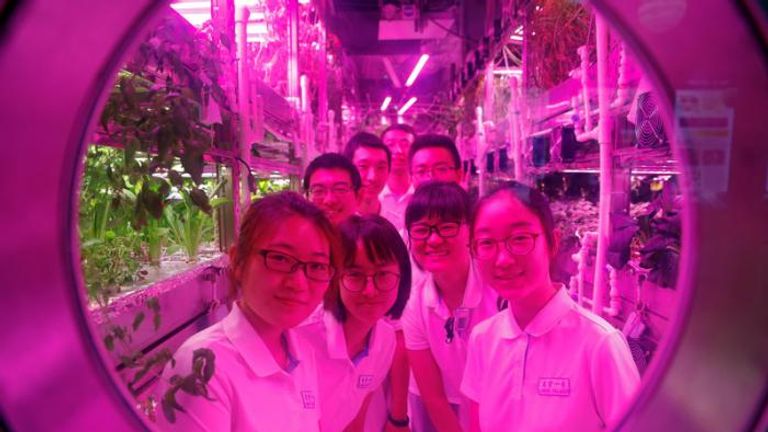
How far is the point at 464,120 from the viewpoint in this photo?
3906 millimetres

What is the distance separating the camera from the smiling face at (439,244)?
1.11 meters

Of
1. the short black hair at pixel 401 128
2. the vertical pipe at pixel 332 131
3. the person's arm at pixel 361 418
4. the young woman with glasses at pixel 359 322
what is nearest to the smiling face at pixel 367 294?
the young woman with glasses at pixel 359 322

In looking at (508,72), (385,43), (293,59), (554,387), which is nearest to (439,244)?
(554,387)

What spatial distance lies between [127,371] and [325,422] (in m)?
0.42

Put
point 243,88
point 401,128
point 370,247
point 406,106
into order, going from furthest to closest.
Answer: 1. point 401,128
2. point 406,106
3. point 243,88
4. point 370,247

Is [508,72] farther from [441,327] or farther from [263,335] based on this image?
[263,335]

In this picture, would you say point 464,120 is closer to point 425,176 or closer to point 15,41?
point 425,176

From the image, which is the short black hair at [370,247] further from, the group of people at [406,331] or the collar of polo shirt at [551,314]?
the collar of polo shirt at [551,314]

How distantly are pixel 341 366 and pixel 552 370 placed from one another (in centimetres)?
46

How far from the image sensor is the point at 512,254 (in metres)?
0.94

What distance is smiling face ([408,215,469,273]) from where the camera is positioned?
1.11 m

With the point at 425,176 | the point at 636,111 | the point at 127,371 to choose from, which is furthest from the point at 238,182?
the point at 636,111

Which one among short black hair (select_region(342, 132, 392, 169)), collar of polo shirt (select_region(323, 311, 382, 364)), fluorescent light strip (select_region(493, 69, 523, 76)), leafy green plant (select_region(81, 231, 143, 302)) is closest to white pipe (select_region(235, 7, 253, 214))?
leafy green plant (select_region(81, 231, 143, 302))

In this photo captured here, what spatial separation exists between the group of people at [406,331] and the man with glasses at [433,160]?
2.48 ft
